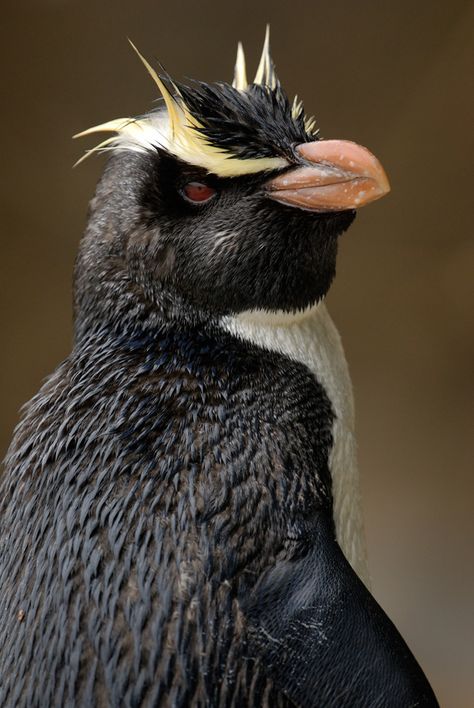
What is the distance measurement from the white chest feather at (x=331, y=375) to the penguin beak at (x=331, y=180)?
4.9 inches

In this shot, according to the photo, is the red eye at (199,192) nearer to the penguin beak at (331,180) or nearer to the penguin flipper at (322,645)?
the penguin beak at (331,180)

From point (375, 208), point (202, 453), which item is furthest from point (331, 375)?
point (375, 208)

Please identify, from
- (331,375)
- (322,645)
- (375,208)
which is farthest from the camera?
(375,208)

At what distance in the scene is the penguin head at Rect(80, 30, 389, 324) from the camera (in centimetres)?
78

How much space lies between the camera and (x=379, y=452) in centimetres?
220

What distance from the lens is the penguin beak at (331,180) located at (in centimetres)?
76

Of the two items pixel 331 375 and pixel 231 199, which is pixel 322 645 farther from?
pixel 231 199

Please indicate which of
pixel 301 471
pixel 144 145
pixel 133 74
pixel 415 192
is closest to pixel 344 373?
pixel 301 471

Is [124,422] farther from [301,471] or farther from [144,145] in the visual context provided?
[144,145]

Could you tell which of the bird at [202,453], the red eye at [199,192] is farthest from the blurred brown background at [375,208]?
the red eye at [199,192]

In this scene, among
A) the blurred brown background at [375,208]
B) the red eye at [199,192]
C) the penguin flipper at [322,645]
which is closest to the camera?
the penguin flipper at [322,645]

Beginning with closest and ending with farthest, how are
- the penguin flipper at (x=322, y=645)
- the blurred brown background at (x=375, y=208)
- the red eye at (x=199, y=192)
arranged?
1. the penguin flipper at (x=322, y=645)
2. the red eye at (x=199, y=192)
3. the blurred brown background at (x=375, y=208)

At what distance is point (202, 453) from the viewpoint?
75 cm

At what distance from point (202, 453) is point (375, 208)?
4.91 ft
